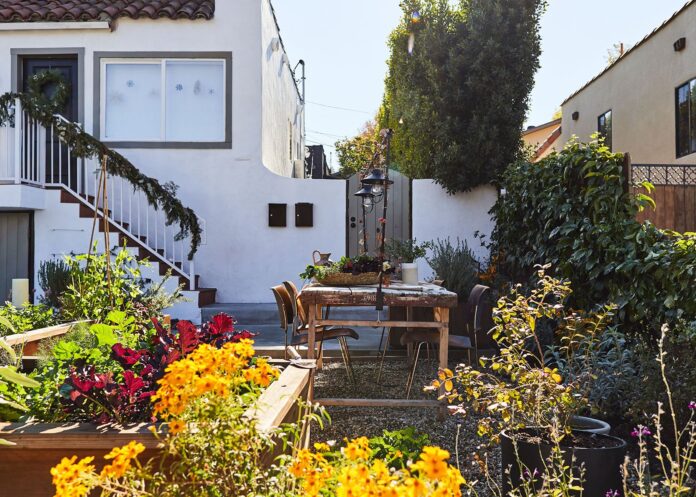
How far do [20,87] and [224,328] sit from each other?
8514mm

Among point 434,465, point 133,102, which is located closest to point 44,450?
point 434,465

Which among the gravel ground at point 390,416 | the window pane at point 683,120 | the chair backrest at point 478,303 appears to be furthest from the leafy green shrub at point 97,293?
the window pane at point 683,120

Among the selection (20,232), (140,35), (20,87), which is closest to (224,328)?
(20,232)

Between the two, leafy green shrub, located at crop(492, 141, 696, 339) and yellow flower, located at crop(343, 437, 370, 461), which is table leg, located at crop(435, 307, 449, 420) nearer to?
leafy green shrub, located at crop(492, 141, 696, 339)

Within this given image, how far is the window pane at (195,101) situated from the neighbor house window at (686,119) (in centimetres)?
748

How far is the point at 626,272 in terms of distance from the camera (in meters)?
4.39

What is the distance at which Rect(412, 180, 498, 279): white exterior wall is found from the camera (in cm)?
935

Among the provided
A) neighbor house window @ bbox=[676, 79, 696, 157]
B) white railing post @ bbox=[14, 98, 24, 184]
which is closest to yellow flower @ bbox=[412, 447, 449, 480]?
white railing post @ bbox=[14, 98, 24, 184]

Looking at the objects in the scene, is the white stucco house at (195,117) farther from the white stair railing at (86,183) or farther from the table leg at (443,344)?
the table leg at (443,344)

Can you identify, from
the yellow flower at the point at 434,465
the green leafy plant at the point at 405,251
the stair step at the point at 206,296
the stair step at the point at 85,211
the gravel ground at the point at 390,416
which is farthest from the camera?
the stair step at the point at 85,211

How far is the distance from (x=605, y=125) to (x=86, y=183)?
1082 cm

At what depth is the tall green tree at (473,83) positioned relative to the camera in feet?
27.9

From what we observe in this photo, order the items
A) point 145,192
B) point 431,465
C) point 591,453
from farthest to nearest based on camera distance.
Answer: point 145,192, point 591,453, point 431,465

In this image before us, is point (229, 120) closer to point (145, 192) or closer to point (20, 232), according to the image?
point (145, 192)
